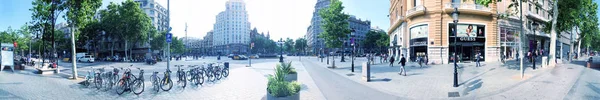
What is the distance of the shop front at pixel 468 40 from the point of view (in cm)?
2381

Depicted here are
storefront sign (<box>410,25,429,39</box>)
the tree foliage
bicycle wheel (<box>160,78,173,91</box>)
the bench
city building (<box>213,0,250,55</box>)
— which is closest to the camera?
bicycle wheel (<box>160,78,173,91</box>)

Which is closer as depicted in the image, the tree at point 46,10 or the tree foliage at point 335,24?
the tree at point 46,10

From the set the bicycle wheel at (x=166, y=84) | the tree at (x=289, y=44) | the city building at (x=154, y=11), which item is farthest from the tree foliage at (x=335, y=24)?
the tree at (x=289, y=44)

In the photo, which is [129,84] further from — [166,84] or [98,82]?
[98,82]

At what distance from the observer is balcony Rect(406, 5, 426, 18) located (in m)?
23.9

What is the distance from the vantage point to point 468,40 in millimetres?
24156

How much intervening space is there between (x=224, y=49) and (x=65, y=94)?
397 ft

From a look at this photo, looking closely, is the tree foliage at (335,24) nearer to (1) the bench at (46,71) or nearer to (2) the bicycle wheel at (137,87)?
(2) the bicycle wheel at (137,87)

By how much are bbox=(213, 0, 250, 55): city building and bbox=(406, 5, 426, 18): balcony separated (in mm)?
104255

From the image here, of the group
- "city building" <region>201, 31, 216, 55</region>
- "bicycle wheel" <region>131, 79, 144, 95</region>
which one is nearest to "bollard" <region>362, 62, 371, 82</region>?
"bicycle wheel" <region>131, 79, 144, 95</region>

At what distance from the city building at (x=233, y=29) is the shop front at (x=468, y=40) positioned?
107 m

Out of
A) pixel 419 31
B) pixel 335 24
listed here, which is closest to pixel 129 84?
pixel 335 24

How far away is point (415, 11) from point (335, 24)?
831 centimetres

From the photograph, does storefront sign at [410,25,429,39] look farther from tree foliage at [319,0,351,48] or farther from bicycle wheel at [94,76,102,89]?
bicycle wheel at [94,76,102,89]
